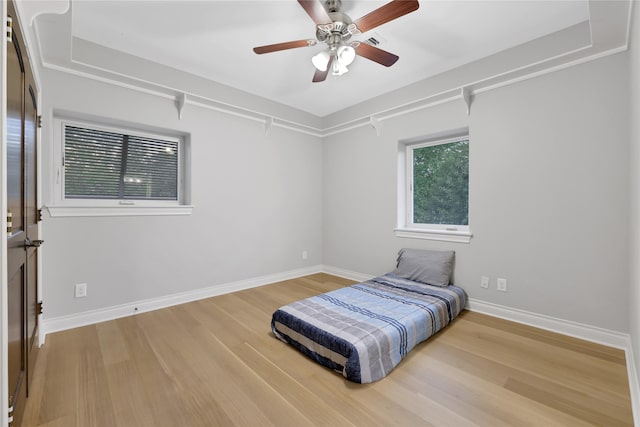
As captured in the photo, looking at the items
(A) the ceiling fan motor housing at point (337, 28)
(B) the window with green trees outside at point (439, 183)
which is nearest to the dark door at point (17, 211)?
(A) the ceiling fan motor housing at point (337, 28)

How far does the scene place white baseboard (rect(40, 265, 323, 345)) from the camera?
2367 mm

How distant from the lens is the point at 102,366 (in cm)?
187

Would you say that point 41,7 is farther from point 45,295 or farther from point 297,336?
point 297,336

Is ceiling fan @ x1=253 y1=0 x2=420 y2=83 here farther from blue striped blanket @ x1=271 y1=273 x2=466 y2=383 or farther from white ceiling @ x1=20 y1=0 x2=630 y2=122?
blue striped blanket @ x1=271 y1=273 x2=466 y2=383

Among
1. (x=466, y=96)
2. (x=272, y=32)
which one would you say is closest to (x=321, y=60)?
(x=272, y=32)

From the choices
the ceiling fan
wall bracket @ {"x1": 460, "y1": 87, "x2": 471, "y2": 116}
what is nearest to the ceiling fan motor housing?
the ceiling fan

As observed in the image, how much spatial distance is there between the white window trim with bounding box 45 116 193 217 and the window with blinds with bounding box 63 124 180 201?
32 mm

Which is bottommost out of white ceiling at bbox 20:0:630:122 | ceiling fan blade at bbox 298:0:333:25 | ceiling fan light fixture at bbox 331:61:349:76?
ceiling fan light fixture at bbox 331:61:349:76

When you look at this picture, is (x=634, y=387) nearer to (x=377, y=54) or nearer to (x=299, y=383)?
(x=299, y=383)

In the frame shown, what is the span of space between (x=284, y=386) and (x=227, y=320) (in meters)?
1.15

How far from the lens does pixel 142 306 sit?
281 centimetres

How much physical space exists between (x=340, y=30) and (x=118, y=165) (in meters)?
2.49

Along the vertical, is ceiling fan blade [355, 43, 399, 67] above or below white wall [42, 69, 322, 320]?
above

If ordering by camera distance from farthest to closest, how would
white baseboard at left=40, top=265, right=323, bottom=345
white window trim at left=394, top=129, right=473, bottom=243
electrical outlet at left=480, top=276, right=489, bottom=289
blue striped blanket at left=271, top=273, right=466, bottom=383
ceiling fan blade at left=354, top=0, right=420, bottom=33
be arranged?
white window trim at left=394, top=129, right=473, bottom=243, electrical outlet at left=480, top=276, right=489, bottom=289, white baseboard at left=40, top=265, right=323, bottom=345, blue striped blanket at left=271, top=273, right=466, bottom=383, ceiling fan blade at left=354, top=0, right=420, bottom=33
